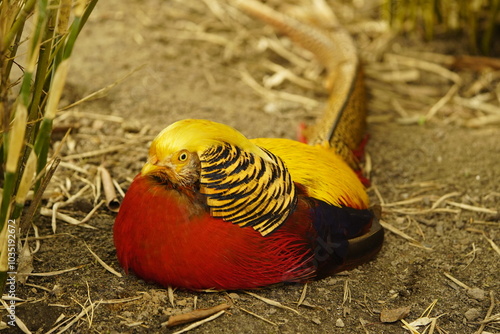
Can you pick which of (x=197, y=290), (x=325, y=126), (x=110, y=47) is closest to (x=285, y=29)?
(x=110, y=47)

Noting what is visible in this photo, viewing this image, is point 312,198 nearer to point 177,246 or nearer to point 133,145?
→ point 177,246

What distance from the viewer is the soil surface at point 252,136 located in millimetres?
2775

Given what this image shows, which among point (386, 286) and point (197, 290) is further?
point (386, 286)

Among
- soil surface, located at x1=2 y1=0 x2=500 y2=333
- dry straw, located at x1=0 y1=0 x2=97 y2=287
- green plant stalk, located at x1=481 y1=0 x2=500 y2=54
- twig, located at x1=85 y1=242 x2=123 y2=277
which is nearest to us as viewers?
dry straw, located at x1=0 y1=0 x2=97 y2=287

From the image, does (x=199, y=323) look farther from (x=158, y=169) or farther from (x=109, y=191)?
(x=109, y=191)

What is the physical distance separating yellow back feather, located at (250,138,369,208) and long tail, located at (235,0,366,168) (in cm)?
35

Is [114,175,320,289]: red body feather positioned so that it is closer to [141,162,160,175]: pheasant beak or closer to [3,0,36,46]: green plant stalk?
[141,162,160,175]: pheasant beak

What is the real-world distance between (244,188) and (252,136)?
181 centimetres

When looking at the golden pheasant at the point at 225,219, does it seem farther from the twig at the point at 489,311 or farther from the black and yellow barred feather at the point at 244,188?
the twig at the point at 489,311

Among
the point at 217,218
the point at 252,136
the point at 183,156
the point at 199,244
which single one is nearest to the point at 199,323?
the point at 199,244

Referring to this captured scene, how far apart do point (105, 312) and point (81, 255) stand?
46cm

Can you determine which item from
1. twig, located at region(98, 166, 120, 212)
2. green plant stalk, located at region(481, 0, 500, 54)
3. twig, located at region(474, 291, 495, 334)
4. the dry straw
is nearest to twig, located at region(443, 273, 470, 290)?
twig, located at region(474, 291, 495, 334)

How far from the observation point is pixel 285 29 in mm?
5727

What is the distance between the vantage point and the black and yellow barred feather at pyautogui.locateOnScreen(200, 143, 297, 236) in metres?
2.57
